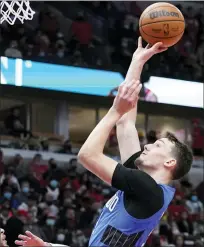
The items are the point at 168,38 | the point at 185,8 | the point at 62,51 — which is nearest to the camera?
the point at 168,38

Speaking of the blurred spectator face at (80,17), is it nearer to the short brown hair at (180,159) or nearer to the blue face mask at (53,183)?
the blue face mask at (53,183)

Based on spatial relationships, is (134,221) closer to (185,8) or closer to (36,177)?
(36,177)

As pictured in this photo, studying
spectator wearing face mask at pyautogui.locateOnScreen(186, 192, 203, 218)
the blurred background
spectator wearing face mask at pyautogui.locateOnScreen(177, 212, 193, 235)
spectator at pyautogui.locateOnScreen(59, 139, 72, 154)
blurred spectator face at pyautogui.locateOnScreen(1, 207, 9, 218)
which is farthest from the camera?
spectator at pyautogui.locateOnScreen(59, 139, 72, 154)

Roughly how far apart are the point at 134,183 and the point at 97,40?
42.8ft

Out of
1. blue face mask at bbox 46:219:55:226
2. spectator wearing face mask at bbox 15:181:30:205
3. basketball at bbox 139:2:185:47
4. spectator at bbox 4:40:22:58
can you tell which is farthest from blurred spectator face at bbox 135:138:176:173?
spectator at bbox 4:40:22:58

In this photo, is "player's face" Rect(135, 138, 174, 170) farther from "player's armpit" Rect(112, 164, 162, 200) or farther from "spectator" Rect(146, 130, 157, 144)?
"spectator" Rect(146, 130, 157, 144)

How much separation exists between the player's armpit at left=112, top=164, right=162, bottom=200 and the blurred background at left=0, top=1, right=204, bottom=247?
756cm

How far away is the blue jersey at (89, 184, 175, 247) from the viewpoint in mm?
4062

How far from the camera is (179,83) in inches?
663

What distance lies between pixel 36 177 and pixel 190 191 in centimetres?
417

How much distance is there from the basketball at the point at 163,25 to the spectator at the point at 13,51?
990 centimetres

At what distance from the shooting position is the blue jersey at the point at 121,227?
4062 millimetres

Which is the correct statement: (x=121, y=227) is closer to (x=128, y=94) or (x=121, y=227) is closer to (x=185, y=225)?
(x=128, y=94)

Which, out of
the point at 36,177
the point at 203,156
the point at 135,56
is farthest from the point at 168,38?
the point at 203,156
